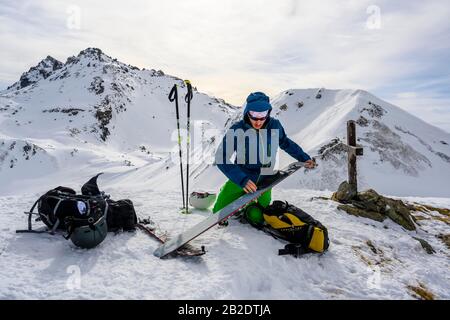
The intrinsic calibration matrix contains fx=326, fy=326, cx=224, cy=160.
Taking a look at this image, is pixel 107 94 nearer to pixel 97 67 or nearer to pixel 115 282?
pixel 97 67

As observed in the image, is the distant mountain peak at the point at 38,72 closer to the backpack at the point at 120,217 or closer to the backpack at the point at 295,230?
the backpack at the point at 120,217

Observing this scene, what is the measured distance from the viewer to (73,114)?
225 feet

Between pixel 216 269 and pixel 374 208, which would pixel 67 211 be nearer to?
pixel 216 269

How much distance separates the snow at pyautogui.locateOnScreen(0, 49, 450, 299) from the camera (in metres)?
4.18

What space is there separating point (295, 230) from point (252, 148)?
69.3 inches

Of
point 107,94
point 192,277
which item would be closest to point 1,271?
point 192,277

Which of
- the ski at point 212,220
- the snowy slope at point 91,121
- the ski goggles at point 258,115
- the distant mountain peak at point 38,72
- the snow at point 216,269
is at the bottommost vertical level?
the snow at point 216,269

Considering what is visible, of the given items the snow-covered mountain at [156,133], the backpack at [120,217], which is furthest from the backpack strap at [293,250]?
the snow-covered mountain at [156,133]

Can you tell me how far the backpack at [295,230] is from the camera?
5316 mm

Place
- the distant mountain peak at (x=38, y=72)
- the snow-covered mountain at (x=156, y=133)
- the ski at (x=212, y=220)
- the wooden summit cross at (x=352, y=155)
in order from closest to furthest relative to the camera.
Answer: the ski at (x=212, y=220) → the wooden summit cross at (x=352, y=155) → the snow-covered mountain at (x=156, y=133) → the distant mountain peak at (x=38, y=72)

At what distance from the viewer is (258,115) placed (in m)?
6.03

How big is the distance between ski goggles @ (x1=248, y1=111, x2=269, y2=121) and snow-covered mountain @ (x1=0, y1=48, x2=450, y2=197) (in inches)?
265

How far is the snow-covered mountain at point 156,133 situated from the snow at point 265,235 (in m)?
0.14

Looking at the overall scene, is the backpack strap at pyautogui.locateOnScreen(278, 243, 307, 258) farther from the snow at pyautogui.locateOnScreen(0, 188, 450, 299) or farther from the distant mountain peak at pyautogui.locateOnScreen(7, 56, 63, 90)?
the distant mountain peak at pyautogui.locateOnScreen(7, 56, 63, 90)
